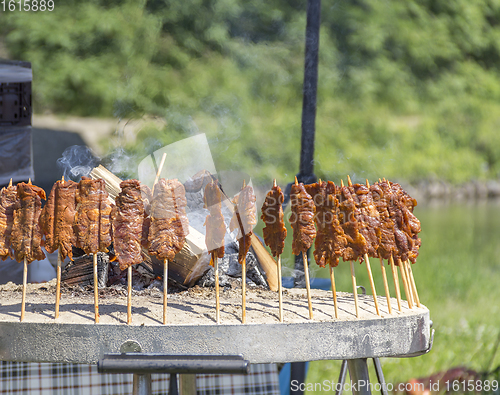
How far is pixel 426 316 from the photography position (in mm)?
2100

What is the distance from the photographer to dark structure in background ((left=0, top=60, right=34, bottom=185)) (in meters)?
3.42

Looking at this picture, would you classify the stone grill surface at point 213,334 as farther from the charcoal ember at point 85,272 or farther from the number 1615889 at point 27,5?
the number 1615889 at point 27,5

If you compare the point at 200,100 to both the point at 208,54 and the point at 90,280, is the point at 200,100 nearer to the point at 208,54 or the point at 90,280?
the point at 208,54

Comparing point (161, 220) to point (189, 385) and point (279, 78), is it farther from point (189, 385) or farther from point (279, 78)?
point (279, 78)

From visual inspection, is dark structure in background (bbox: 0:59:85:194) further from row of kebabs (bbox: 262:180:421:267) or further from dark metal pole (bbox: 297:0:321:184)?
row of kebabs (bbox: 262:180:421:267)

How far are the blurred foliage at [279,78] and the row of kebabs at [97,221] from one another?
5.72 meters

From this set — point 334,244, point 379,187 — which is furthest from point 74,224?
point 379,187

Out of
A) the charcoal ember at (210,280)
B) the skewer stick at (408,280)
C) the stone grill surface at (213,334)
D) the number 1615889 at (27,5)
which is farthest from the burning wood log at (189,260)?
the number 1615889 at (27,5)

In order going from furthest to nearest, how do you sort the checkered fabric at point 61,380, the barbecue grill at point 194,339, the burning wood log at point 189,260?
the checkered fabric at point 61,380 < the burning wood log at point 189,260 < the barbecue grill at point 194,339

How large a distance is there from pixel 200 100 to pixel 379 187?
30.0 ft

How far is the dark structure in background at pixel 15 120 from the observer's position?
3.42m

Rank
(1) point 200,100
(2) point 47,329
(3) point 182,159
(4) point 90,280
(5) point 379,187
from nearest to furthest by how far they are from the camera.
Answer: (2) point 47,329
(5) point 379,187
(4) point 90,280
(3) point 182,159
(1) point 200,100

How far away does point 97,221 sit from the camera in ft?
6.54

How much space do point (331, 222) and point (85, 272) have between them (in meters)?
1.48
